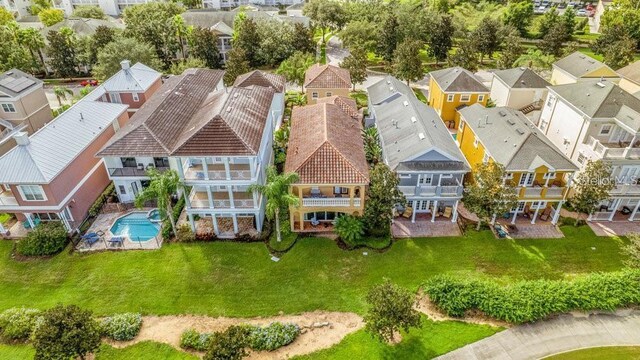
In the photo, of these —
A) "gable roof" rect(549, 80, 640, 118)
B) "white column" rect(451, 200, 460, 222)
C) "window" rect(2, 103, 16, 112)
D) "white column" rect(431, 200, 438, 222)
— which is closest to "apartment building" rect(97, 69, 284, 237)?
"white column" rect(431, 200, 438, 222)

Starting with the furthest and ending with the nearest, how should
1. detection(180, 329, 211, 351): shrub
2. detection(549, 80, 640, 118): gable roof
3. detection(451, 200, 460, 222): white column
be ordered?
detection(451, 200, 460, 222): white column
detection(549, 80, 640, 118): gable roof
detection(180, 329, 211, 351): shrub

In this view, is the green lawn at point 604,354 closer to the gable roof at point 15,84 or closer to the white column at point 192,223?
the white column at point 192,223

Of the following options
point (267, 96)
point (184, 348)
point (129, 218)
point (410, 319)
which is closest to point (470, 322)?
point (410, 319)

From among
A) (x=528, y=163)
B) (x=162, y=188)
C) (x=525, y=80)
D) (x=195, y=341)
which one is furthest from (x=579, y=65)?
(x=195, y=341)

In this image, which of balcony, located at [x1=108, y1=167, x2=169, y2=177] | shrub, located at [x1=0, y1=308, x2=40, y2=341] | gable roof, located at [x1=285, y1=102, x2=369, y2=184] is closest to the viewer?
shrub, located at [x1=0, y1=308, x2=40, y2=341]

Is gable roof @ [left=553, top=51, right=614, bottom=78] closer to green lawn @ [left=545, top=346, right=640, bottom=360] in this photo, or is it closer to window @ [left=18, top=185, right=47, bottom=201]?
green lawn @ [left=545, top=346, right=640, bottom=360]
